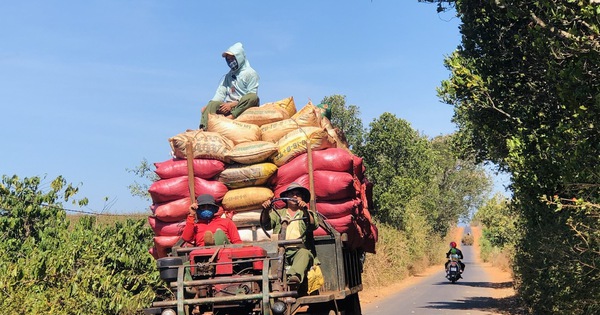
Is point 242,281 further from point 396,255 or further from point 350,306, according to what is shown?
point 396,255

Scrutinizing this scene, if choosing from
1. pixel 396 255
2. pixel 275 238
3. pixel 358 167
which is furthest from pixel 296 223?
pixel 396 255

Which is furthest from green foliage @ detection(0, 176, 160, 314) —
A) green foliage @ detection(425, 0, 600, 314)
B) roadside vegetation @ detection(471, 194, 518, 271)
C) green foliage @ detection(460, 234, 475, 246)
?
green foliage @ detection(460, 234, 475, 246)

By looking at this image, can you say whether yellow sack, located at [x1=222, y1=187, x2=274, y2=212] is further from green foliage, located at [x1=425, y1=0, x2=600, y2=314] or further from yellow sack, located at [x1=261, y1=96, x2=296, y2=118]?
green foliage, located at [x1=425, y1=0, x2=600, y2=314]

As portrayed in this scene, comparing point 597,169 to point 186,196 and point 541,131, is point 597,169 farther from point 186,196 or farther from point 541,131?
point 186,196

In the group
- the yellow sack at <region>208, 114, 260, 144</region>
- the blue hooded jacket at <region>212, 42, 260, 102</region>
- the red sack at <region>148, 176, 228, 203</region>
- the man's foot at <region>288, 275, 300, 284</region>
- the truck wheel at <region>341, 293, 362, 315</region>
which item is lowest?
the truck wheel at <region>341, 293, 362, 315</region>

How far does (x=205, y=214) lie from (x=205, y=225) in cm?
13

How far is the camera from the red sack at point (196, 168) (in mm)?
9016

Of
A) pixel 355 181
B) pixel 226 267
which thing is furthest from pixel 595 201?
pixel 226 267

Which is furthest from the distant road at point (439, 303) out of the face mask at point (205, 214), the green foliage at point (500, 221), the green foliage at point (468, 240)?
the green foliage at point (468, 240)

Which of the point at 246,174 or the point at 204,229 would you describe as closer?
the point at 204,229

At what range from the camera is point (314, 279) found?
25.7ft

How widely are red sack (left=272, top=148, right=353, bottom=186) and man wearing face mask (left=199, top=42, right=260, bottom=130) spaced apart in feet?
6.33

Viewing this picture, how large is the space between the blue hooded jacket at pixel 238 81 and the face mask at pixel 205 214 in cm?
316

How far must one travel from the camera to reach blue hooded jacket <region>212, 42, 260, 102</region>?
11.2 metres
